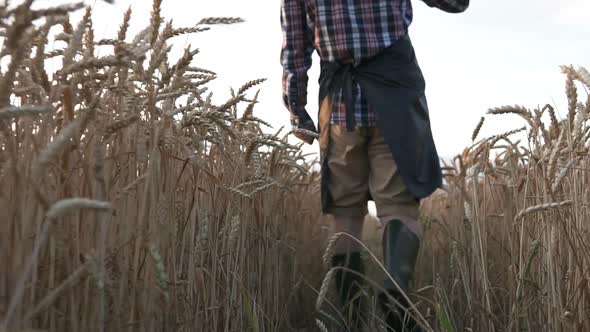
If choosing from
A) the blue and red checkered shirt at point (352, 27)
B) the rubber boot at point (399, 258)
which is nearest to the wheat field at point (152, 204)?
the rubber boot at point (399, 258)

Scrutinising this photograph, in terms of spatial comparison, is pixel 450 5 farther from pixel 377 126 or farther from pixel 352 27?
pixel 377 126

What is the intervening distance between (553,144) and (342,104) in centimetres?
74

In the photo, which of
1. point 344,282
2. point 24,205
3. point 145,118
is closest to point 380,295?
point 344,282

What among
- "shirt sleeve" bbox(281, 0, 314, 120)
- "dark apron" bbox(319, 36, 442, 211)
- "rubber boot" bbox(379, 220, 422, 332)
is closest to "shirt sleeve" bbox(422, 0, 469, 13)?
"dark apron" bbox(319, 36, 442, 211)

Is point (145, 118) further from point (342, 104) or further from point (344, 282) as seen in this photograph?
point (344, 282)

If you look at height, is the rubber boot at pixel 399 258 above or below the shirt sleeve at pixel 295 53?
below

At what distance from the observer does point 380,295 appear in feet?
7.46

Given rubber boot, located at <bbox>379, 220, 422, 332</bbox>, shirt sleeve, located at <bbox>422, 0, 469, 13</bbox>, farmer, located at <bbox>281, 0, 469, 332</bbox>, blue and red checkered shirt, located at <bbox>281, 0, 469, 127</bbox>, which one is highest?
shirt sleeve, located at <bbox>422, 0, 469, 13</bbox>

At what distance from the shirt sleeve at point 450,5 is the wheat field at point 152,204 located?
1.42 feet

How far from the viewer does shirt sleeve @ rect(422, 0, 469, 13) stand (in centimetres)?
235

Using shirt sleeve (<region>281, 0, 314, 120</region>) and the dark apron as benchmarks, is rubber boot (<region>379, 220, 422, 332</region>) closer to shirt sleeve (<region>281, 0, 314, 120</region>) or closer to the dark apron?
→ the dark apron

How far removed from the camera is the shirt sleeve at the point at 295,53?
2.46 meters

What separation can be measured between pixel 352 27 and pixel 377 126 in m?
0.31

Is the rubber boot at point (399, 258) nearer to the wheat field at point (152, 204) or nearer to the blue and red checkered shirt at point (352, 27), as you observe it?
the wheat field at point (152, 204)
